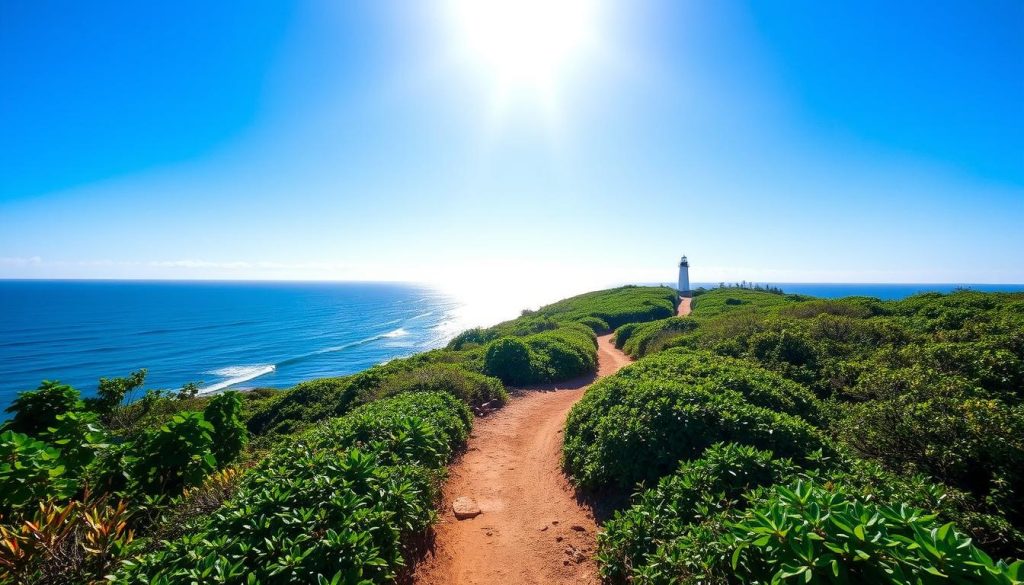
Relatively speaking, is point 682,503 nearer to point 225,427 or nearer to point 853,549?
point 853,549

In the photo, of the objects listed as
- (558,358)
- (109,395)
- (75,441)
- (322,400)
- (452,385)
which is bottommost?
(322,400)

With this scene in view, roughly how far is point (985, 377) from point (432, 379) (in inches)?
496

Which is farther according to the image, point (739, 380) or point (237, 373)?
point (237, 373)

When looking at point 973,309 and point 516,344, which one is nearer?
point 973,309

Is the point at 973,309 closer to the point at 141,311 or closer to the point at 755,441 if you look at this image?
the point at 755,441

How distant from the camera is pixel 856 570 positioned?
259 cm

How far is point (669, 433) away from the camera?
676 cm

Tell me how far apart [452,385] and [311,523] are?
830 centimetres

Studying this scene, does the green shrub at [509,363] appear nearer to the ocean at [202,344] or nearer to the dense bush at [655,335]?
the dense bush at [655,335]

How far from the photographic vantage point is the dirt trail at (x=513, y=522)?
17.7 ft

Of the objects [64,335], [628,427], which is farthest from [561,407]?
[64,335]

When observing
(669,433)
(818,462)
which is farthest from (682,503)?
(818,462)

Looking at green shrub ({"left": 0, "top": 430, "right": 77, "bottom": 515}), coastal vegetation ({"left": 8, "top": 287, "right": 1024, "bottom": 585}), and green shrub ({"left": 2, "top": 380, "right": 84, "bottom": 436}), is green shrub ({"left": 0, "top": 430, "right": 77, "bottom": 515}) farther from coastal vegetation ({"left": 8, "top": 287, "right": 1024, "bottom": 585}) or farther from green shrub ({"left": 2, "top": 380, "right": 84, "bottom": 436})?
green shrub ({"left": 2, "top": 380, "right": 84, "bottom": 436})

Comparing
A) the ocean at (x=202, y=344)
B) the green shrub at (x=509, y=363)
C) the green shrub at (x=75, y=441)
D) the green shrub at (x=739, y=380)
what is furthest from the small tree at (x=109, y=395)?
the ocean at (x=202, y=344)
